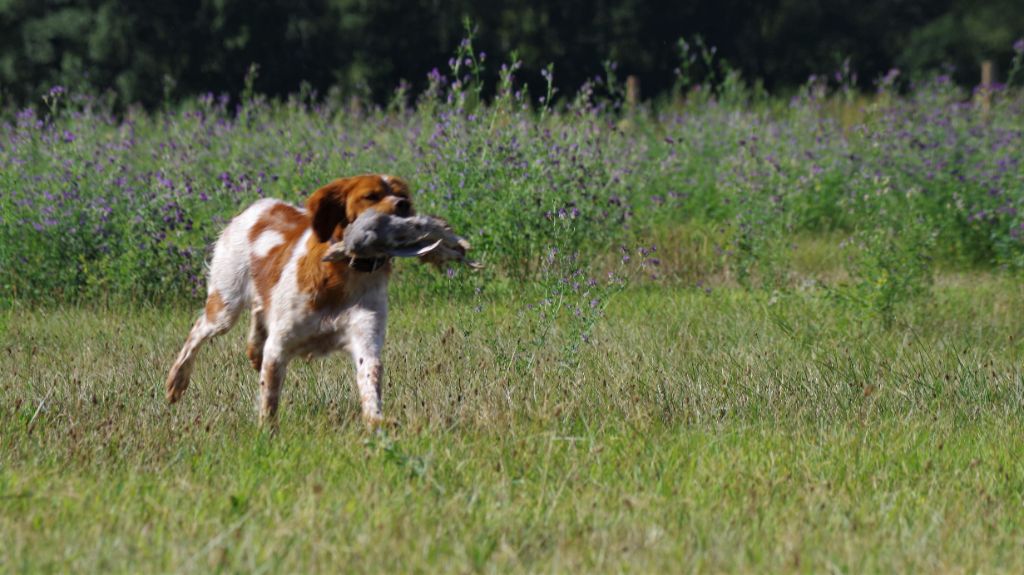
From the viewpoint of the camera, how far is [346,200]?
511 cm

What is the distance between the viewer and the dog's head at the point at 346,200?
5.04 m

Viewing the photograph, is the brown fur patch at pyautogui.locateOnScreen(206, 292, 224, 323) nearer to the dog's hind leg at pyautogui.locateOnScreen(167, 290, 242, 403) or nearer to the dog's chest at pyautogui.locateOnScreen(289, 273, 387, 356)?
the dog's hind leg at pyautogui.locateOnScreen(167, 290, 242, 403)

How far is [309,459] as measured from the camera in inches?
183

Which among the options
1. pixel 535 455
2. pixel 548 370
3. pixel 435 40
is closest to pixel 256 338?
pixel 548 370

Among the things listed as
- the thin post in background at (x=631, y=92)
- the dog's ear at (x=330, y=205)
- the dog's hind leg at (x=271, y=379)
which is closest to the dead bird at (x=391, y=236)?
the dog's ear at (x=330, y=205)

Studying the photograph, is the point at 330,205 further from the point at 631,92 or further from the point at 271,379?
the point at 631,92

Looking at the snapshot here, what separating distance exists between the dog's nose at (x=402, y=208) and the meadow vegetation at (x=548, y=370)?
2.59 feet

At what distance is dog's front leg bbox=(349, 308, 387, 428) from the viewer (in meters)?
5.04

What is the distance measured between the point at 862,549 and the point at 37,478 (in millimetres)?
2643

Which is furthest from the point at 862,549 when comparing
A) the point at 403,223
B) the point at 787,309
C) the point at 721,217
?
the point at 721,217

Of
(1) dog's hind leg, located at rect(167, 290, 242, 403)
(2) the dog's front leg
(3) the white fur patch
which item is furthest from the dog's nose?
(1) dog's hind leg, located at rect(167, 290, 242, 403)

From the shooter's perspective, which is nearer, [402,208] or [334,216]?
[402,208]

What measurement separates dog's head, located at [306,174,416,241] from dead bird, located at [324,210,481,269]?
130 mm

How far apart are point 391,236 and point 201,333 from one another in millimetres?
1563
